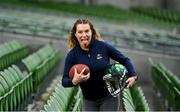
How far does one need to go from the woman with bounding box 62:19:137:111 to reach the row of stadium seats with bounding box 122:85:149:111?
342mm

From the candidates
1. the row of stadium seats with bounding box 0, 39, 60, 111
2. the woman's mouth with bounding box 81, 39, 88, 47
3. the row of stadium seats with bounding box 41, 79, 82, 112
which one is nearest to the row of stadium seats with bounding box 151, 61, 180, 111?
the row of stadium seats with bounding box 41, 79, 82, 112

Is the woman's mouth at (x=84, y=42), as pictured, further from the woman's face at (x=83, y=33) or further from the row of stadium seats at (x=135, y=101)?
the row of stadium seats at (x=135, y=101)

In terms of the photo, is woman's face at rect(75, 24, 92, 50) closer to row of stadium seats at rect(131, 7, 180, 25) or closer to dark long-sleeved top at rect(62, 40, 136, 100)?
dark long-sleeved top at rect(62, 40, 136, 100)

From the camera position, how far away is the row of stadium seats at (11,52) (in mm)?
7808

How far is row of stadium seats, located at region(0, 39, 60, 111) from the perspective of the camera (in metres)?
5.15

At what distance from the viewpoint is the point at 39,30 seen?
11008 mm

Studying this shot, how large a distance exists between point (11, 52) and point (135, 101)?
328cm

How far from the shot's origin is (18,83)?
5707mm

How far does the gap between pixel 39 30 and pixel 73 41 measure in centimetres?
693

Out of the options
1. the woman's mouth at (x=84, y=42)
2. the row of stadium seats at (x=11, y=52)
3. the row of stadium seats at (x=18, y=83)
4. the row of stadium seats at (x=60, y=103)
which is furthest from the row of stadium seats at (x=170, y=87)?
the row of stadium seats at (x=11, y=52)

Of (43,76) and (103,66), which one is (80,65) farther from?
(43,76)

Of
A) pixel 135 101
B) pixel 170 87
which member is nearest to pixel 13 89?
pixel 135 101

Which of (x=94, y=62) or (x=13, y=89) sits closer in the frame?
(x=94, y=62)

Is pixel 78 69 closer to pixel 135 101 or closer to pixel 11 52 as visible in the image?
pixel 135 101
